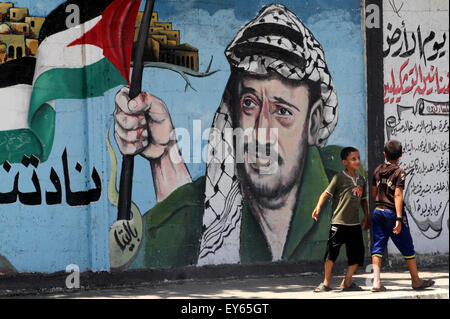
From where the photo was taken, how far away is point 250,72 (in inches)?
412

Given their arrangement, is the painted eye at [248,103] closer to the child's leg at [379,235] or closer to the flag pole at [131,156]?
the flag pole at [131,156]

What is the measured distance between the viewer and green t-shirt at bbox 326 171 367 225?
30.5ft

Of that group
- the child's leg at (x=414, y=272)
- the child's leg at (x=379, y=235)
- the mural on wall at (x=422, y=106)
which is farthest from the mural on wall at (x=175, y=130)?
the child's leg at (x=414, y=272)

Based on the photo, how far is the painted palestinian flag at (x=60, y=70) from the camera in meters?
9.30

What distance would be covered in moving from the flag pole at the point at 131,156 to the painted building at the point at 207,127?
44 millimetres

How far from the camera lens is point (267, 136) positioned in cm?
1053

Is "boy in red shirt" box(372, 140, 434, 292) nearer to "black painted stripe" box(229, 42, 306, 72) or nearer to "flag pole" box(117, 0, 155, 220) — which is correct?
"black painted stripe" box(229, 42, 306, 72)

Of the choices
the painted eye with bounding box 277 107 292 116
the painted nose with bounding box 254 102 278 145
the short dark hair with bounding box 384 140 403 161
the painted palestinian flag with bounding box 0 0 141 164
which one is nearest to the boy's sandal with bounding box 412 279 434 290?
the short dark hair with bounding box 384 140 403 161

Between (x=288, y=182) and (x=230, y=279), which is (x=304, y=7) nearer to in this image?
(x=288, y=182)

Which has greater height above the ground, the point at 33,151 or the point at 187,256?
the point at 33,151

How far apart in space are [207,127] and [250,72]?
0.92 m

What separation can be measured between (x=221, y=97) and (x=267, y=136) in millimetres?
781
